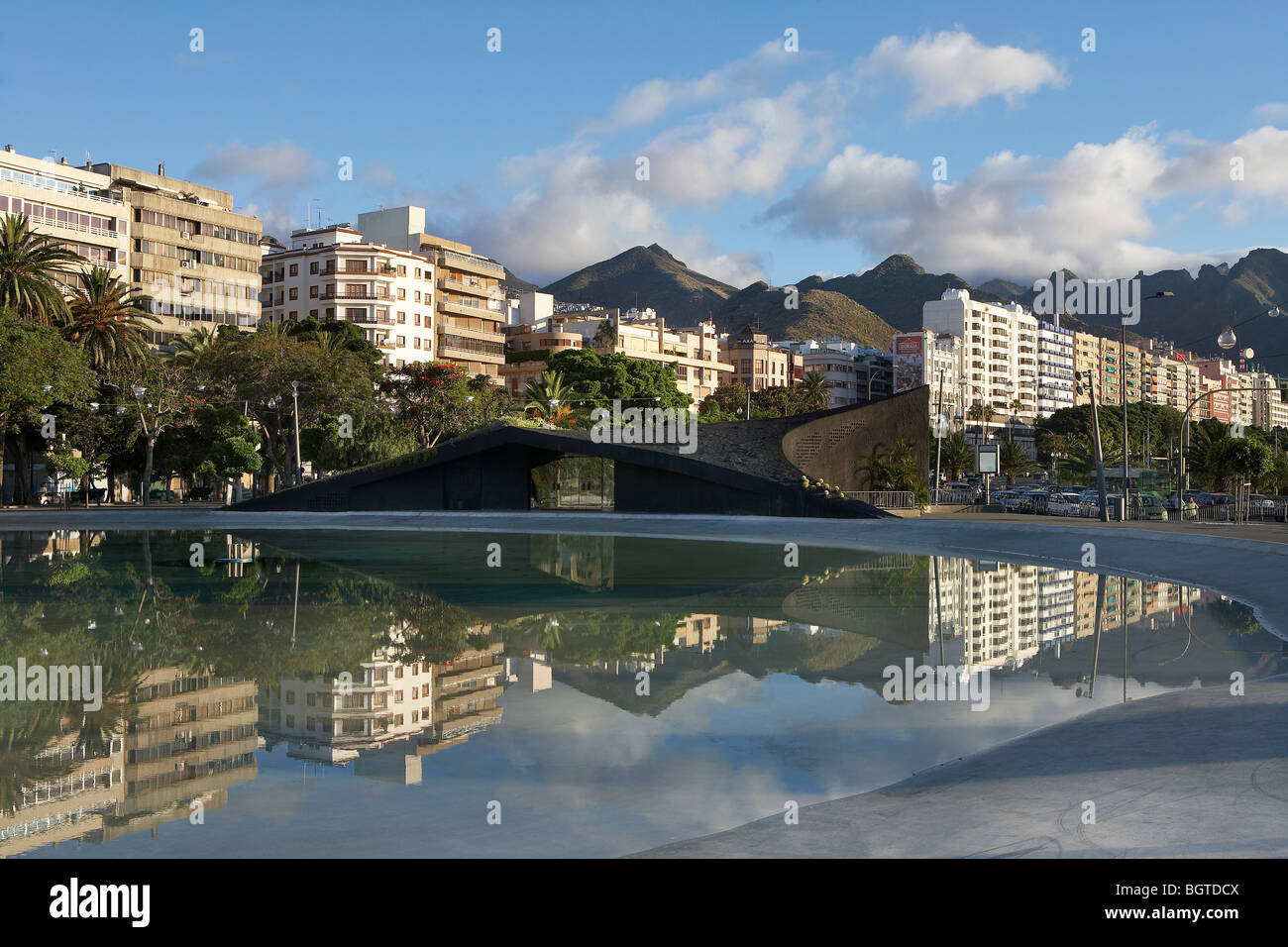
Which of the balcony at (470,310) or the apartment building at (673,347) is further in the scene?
the apartment building at (673,347)

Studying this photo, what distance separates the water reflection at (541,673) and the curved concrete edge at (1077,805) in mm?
533

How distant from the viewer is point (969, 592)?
19391mm

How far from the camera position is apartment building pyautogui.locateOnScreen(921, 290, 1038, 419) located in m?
170

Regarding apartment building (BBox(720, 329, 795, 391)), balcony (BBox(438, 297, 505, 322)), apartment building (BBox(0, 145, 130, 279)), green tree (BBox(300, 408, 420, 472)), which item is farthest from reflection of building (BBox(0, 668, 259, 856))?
apartment building (BBox(720, 329, 795, 391))

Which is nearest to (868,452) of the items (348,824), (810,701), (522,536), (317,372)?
(522,536)

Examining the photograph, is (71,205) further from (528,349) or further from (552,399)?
(528,349)

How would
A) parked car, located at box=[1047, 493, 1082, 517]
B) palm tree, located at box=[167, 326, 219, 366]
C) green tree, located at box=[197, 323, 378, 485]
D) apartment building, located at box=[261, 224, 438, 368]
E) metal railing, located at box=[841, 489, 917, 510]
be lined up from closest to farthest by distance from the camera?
parked car, located at box=[1047, 493, 1082, 517] → metal railing, located at box=[841, 489, 917, 510] → green tree, located at box=[197, 323, 378, 485] → palm tree, located at box=[167, 326, 219, 366] → apartment building, located at box=[261, 224, 438, 368]

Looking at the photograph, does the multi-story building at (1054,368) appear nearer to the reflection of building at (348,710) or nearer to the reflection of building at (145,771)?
the reflection of building at (348,710)

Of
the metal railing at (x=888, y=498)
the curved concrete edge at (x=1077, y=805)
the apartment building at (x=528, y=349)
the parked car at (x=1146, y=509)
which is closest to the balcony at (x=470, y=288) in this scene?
the apartment building at (x=528, y=349)

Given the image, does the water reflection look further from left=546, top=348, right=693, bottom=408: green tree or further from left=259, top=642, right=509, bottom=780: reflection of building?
left=546, top=348, right=693, bottom=408: green tree

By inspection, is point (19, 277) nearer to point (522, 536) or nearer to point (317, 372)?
point (317, 372)

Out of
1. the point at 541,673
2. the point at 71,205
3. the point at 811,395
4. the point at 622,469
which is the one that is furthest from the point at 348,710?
the point at 811,395

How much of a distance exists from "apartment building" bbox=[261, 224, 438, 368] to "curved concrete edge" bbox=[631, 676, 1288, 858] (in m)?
91.7

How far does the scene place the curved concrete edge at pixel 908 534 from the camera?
21688 millimetres
